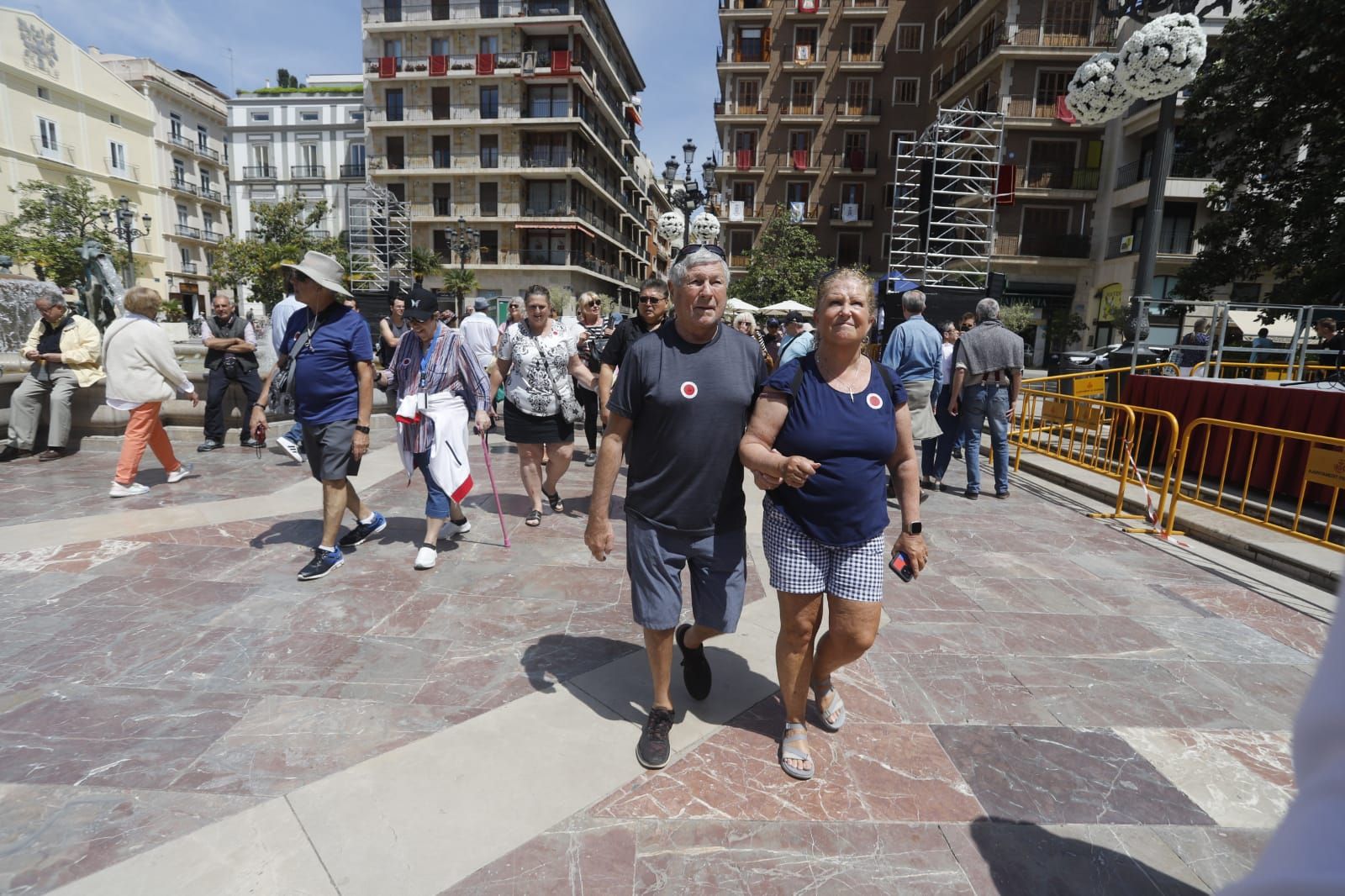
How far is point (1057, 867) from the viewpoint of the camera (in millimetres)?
2240

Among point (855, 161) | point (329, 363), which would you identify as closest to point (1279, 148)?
point (329, 363)

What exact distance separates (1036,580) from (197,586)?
17.9ft

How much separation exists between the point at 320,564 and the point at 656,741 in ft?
9.36

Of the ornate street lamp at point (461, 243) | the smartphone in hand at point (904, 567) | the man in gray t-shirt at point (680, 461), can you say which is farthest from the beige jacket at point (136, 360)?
the ornate street lamp at point (461, 243)

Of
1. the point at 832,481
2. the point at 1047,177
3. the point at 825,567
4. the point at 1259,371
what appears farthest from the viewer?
the point at 1047,177

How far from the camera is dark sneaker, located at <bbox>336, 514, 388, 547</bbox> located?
512 centimetres

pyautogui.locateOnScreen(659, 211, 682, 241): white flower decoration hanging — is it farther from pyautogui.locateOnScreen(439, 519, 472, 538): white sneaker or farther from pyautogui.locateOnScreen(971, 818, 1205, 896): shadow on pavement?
pyautogui.locateOnScreen(971, 818, 1205, 896): shadow on pavement

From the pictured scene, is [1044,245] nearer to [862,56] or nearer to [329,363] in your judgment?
[862,56]

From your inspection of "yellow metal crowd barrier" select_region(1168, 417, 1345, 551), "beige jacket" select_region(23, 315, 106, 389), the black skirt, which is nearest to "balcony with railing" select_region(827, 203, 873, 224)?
"yellow metal crowd barrier" select_region(1168, 417, 1345, 551)

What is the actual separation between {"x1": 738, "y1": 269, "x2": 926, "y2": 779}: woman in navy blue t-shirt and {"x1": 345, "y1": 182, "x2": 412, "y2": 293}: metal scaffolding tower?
29148 mm

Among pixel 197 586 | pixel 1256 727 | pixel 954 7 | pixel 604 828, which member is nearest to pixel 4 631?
pixel 197 586

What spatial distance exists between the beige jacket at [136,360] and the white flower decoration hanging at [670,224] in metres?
8.00

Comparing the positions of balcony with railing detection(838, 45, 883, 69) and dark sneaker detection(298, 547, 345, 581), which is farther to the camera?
balcony with railing detection(838, 45, 883, 69)

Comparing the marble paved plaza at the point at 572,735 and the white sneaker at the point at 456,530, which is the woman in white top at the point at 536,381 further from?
the marble paved plaza at the point at 572,735
